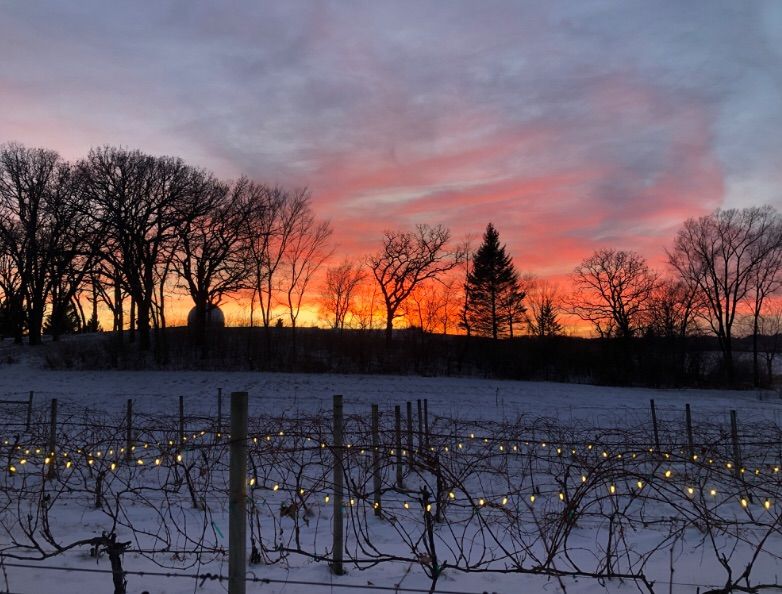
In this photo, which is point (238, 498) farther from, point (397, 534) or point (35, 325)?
point (35, 325)

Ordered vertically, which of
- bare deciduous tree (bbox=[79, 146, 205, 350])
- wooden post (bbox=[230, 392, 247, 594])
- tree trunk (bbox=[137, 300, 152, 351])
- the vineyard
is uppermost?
bare deciduous tree (bbox=[79, 146, 205, 350])

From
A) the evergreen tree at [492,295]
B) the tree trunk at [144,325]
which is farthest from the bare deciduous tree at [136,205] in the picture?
the evergreen tree at [492,295]

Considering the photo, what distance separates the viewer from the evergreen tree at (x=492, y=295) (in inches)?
1901

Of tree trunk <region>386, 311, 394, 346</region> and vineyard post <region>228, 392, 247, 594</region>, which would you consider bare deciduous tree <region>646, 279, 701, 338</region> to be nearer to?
tree trunk <region>386, 311, 394, 346</region>

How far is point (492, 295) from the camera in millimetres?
49219

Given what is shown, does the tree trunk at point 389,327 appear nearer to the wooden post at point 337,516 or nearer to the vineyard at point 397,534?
the vineyard at point 397,534

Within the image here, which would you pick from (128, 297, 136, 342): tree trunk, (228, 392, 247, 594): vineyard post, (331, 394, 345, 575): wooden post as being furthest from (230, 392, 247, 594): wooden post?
(128, 297, 136, 342): tree trunk

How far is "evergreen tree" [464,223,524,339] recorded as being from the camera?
48.3m

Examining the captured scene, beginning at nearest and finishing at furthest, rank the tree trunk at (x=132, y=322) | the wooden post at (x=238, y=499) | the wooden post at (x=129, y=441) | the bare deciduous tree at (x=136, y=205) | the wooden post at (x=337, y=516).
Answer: the wooden post at (x=238, y=499)
the wooden post at (x=337, y=516)
the wooden post at (x=129, y=441)
the bare deciduous tree at (x=136, y=205)
the tree trunk at (x=132, y=322)

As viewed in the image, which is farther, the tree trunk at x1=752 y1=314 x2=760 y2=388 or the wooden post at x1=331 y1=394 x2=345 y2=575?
the tree trunk at x1=752 y1=314 x2=760 y2=388

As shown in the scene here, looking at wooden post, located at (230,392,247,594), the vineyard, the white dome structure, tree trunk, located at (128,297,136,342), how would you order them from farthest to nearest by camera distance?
the white dome structure
tree trunk, located at (128,297,136,342)
the vineyard
wooden post, located at (230,392,247,594)

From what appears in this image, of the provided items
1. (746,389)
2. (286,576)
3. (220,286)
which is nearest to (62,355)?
(220,286)

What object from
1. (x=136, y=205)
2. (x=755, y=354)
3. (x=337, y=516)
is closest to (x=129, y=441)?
(x=337, y=516)

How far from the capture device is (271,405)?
24.6 meters
